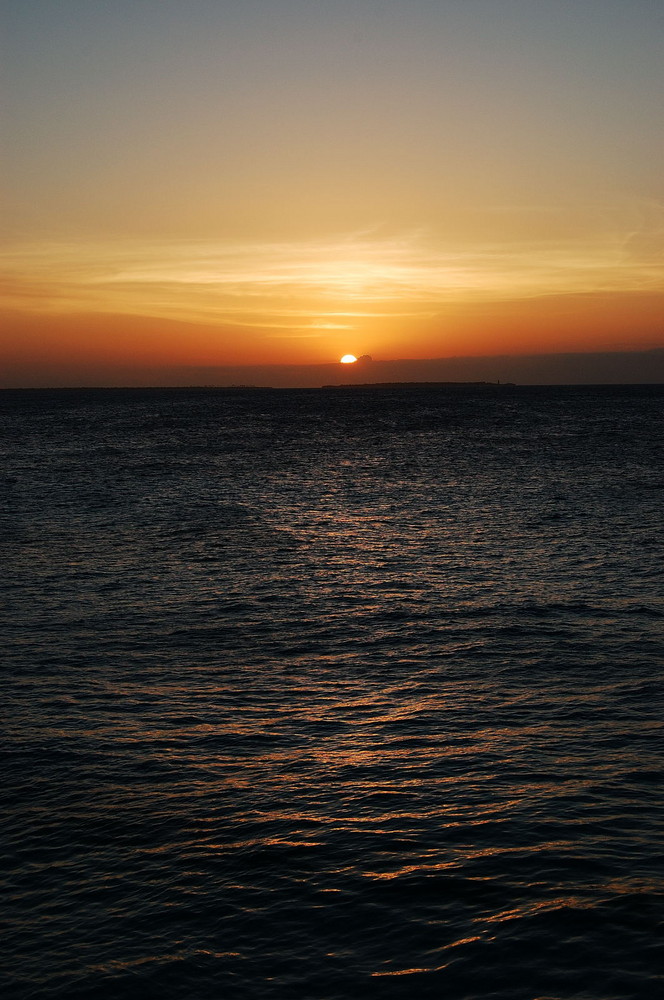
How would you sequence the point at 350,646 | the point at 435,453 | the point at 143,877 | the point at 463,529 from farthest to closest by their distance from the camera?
the point at 435,453 → the point at 463,529 → the point at 350,646 → the point at 143,877

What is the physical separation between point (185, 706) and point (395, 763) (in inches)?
200

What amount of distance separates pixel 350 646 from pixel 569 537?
19947 millimetres

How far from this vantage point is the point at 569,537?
40.7 m

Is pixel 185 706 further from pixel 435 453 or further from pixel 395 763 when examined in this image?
pixel 435 453

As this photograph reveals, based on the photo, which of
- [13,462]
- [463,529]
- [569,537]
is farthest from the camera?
[13,462]

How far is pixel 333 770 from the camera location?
50.8 ft

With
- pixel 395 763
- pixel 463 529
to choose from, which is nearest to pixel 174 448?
pixel 463 529

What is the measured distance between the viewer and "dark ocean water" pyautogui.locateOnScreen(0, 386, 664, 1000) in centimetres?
1073

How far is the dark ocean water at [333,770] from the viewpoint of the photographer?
1073 cm

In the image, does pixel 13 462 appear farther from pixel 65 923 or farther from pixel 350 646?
pixel 65 923

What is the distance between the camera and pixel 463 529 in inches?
1729

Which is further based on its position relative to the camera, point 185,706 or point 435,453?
point 435,453

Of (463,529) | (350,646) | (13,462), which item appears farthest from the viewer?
(13,462)

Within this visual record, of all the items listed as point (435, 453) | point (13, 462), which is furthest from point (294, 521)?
point (435, 453)
